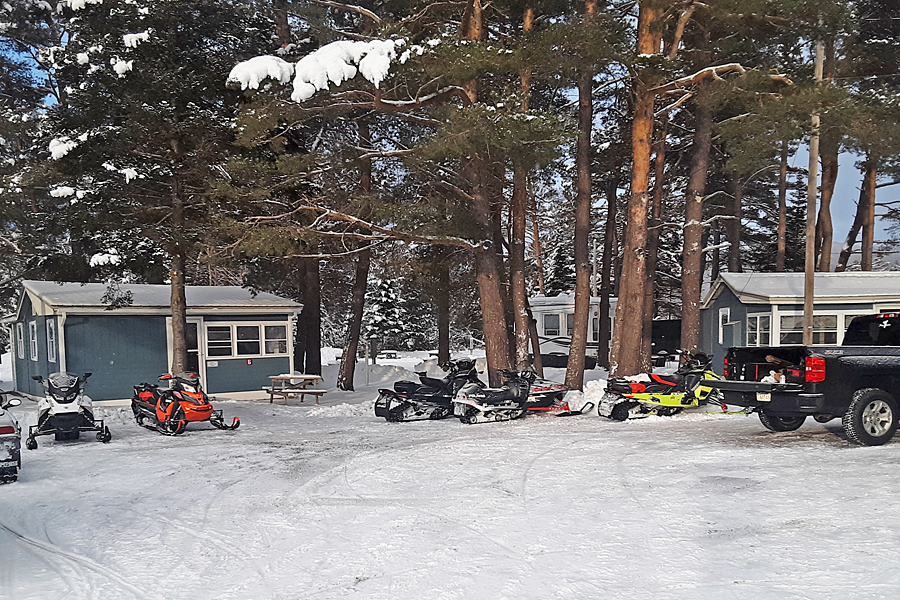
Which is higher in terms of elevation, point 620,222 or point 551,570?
point 620,222

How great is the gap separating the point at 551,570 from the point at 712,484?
9.68ft

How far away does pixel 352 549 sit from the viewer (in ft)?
18.2

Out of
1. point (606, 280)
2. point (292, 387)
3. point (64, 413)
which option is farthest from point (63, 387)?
point (606, 280)

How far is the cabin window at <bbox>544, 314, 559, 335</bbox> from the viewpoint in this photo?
33219mm

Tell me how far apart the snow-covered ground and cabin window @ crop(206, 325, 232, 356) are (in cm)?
826

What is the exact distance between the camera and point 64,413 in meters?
10.9

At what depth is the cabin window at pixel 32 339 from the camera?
61.8 feet

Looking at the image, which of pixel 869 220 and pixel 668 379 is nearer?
pixel 668 379

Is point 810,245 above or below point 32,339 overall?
above

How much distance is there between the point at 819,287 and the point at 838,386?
13130 millimetres

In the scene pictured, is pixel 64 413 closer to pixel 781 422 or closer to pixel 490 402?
pixel 490 402

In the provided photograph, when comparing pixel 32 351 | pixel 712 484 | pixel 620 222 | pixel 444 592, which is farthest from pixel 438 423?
pixel 620 222

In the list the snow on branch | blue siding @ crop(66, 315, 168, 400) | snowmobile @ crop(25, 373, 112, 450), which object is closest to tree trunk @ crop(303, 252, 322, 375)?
blue siding @ crop(66, 315, 168, 400)

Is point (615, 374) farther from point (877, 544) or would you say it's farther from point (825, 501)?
point (877, 544)
